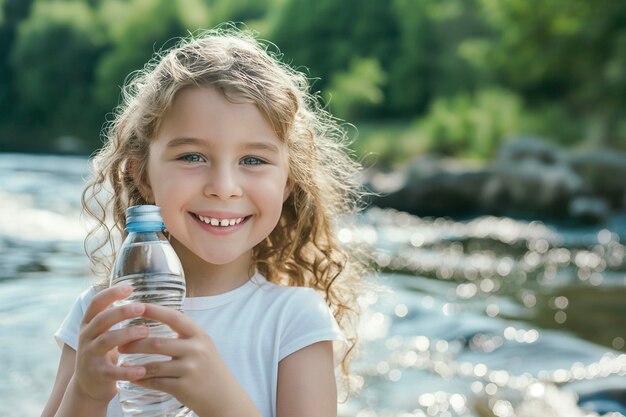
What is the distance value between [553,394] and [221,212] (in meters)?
3.68

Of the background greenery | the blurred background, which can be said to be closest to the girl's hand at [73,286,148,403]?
the blurred background

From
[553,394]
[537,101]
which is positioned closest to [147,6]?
[537,101]

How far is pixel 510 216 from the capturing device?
529 inches

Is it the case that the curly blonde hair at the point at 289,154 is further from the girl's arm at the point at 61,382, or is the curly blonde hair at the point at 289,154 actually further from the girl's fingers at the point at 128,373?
the girl's fingers at the point at 128,373

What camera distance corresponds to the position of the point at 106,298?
60.9 inches

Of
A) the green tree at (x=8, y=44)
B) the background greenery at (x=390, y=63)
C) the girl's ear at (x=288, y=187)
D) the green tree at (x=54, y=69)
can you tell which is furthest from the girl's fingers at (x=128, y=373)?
the green tree at (x=8, y=44)

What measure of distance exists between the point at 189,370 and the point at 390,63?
33973 millimetres

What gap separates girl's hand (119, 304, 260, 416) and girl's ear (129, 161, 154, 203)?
558mm

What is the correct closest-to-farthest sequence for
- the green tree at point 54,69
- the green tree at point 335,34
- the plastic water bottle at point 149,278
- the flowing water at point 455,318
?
the plastic water bottle at point 149,278 → the flowing water at point 455,318 → the green tree at point 335,34 → the green tree at point 54,69

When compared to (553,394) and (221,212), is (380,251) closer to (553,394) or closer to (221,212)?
(553,394)

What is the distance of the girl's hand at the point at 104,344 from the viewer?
1.50 m

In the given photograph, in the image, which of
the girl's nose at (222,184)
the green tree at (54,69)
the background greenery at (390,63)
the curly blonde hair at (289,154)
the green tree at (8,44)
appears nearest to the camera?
the girl's nose at (222,184)

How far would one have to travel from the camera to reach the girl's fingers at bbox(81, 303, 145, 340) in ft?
4.86

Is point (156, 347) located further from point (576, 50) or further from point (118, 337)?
point (576, 50)
